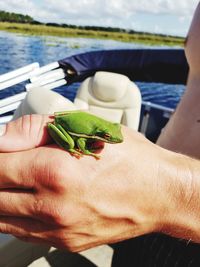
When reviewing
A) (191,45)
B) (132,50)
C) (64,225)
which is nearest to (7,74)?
(132,50)

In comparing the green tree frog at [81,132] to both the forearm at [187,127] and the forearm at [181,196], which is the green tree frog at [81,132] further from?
the forearm at [187,127]

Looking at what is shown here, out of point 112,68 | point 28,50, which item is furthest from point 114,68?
point 28,50

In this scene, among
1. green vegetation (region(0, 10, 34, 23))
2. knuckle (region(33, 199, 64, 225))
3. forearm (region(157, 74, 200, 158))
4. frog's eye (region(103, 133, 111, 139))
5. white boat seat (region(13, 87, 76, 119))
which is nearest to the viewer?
knuckle (region(33, 199, 64, 225))

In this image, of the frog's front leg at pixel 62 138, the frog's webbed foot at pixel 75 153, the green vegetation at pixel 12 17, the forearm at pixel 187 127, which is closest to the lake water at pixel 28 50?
the green vegetation at pixel 12 17

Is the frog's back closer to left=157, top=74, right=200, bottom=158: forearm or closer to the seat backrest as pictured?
left=157, top=74, right=200, bottom=158: forearm

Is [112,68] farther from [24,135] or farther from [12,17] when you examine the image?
[24,135]

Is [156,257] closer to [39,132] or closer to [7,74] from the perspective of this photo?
[39,132]

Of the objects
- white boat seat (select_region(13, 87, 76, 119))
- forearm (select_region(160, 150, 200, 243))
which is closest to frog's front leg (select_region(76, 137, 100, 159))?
forearm (select_region(160, 150, 200, 243))
